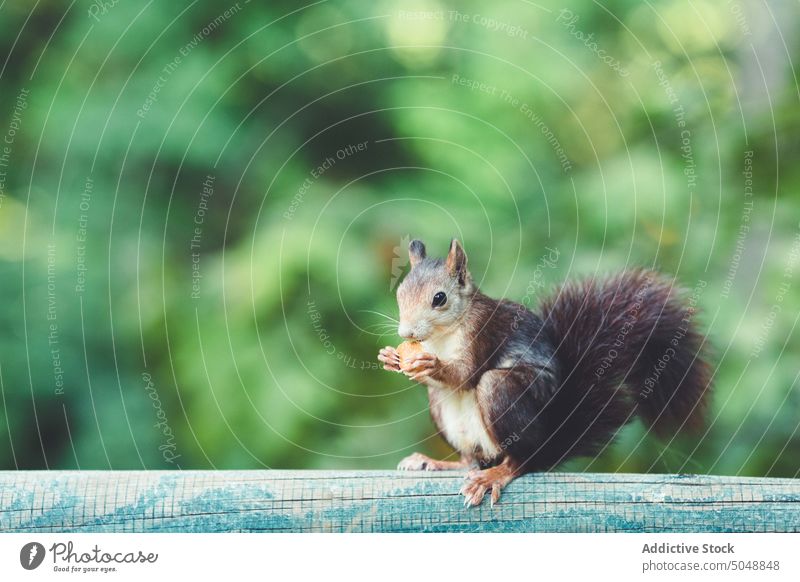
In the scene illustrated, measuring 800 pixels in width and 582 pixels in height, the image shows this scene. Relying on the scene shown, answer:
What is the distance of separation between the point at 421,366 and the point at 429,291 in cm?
8

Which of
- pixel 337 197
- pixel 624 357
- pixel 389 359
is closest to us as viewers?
pixel 389 359

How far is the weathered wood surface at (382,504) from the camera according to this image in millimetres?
993

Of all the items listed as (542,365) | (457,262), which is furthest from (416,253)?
(542,365)

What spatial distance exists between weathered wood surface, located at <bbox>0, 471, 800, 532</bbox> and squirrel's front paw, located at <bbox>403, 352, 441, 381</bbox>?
13 centimetres

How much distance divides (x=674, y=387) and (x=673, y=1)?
0.73 metres

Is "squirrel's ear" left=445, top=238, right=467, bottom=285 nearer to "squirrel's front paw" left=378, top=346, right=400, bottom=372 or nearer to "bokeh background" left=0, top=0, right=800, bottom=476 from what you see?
"squirrel's front paw" left=378, top=346, right=400, bottom=372

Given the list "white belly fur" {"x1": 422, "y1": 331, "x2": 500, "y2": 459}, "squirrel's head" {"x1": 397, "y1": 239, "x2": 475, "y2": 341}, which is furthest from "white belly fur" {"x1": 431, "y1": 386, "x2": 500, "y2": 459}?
"squirrel's head" {"x1": 397, "y1": 239, "x2": 475, "y2": 341}

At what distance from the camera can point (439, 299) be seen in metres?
0.93

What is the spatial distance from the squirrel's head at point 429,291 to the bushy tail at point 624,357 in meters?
0.19

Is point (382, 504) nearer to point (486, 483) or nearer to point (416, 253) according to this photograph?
point (486, 483)

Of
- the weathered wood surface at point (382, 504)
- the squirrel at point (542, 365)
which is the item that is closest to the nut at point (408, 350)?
the squirrel at point (542, 365)

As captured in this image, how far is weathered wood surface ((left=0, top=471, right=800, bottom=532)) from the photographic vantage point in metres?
0.99
